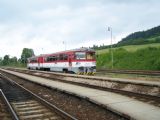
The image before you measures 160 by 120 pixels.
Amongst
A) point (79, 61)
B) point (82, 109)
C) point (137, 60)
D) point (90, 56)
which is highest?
point (90, 56)

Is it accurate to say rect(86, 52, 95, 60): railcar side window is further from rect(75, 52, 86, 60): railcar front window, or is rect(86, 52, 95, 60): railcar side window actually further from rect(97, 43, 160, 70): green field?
rect(97, 43, 160, 70): green field

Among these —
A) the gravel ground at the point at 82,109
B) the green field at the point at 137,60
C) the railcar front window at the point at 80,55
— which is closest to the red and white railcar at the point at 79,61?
the railcar front window at the point at 80,55

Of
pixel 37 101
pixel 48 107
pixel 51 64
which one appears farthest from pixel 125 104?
pixel 51 64

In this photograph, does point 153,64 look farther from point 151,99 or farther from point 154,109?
point 154,109

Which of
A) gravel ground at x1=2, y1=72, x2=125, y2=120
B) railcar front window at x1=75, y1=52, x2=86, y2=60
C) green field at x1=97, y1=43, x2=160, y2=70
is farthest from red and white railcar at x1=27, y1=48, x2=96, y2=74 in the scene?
gravel ground at x1=2, y1=72, x2=125, y2=120

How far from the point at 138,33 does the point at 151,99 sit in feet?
415

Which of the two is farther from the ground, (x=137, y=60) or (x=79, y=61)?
(x=137, y=60)

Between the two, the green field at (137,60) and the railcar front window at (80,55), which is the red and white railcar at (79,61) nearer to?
the railcar front window at (80,55)

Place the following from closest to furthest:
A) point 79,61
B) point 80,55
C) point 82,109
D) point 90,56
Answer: point 82,109, point 79,61, point 80,55, point 90,56

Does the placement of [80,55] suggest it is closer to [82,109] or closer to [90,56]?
[90,56]

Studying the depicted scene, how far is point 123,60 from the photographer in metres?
51.9

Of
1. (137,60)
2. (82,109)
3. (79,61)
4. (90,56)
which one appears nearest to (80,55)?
(79,61)

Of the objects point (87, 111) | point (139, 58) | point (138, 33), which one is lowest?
point (87, 111)

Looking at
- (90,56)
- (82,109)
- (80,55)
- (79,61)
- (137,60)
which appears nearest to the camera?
(82,109)
